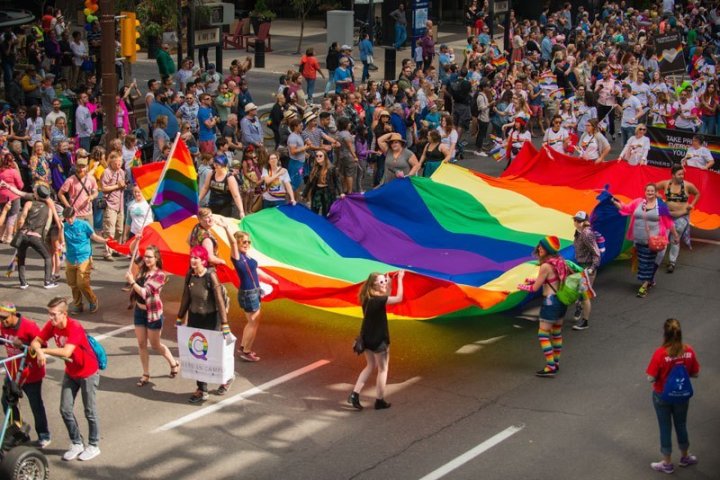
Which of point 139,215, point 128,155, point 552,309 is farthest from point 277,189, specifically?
point 552,309

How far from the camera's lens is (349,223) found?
16203mm

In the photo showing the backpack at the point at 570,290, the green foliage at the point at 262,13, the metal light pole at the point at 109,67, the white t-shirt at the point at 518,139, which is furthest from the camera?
the green foliage at the point at 262,13

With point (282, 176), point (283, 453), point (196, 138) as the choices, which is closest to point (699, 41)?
point (196, 138)

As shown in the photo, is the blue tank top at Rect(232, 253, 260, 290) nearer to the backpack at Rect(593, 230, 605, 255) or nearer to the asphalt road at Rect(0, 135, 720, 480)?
the asphalt road at Rect(0, 135, 720, 480)

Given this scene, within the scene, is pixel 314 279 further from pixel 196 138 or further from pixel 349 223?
pixel 196 138

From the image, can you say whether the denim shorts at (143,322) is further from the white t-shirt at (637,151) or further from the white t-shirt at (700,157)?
the white t-shirt at (700,157)

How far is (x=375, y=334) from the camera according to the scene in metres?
11.5

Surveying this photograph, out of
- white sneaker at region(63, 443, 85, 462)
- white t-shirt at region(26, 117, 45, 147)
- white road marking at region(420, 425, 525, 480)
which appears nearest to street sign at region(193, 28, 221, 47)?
white t-shirt at region(26, 117, 45, 147)

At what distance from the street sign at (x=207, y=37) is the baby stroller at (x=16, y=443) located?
1472 cm

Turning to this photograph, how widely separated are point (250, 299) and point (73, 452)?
2765 millimetres

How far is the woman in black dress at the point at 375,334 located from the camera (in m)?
11.5

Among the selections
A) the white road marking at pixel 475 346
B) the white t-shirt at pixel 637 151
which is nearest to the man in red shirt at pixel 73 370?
the white road marking at pixel 475 346

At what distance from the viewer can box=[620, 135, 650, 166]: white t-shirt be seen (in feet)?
63.4

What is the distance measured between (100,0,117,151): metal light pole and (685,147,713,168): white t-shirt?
30.0 feet
